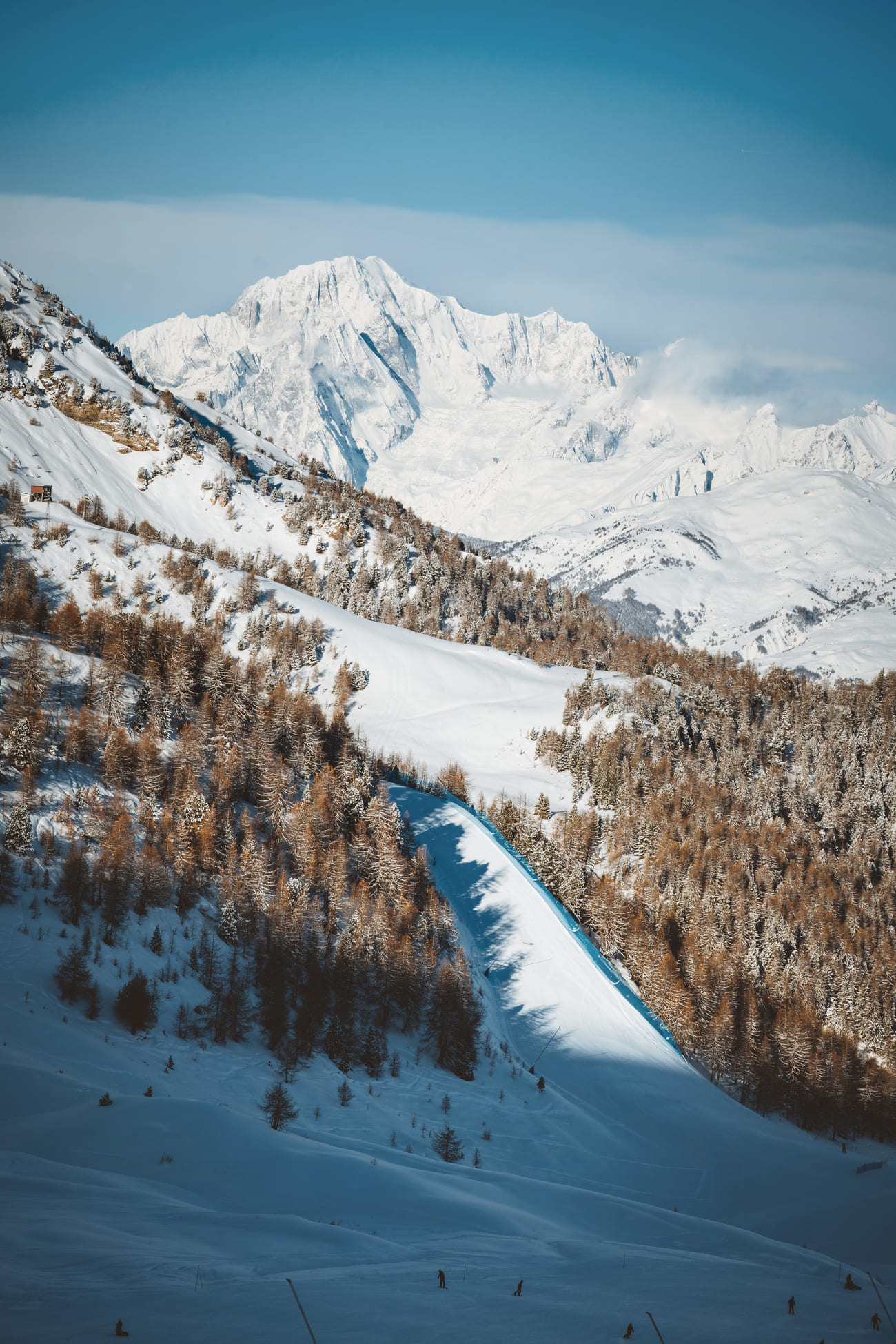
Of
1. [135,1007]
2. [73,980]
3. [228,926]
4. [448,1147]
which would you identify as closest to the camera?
[448,1147]

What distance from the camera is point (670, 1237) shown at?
1151 inches

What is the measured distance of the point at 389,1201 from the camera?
24609mm

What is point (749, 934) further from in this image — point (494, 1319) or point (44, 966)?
point (494, 1319)

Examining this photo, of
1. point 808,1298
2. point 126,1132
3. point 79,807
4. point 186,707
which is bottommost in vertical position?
point 126,1132

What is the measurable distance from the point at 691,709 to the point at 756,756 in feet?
51.5

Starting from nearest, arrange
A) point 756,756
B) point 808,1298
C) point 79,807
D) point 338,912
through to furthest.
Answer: point 808,1298 → point 79,807 → point 338,912 → point 756,756

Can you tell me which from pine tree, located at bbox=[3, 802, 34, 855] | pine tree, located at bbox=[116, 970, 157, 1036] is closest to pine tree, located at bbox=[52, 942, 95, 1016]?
pine tree, located at bbox=[116, 970, 157, 1036]

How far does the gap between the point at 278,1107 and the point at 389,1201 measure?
9.79 m

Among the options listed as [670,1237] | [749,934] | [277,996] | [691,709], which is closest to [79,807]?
[277,996]

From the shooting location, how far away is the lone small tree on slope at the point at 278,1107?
3219 centimetres

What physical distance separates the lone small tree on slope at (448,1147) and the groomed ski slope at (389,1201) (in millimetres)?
756

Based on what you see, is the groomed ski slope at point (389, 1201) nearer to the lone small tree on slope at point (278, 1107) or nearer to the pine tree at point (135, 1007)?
the lone small tree on slope at point (278, 1107)

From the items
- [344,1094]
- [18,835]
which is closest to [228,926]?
[18,835]

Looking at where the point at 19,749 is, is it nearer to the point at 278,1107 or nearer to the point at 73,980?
the point at 73,980
